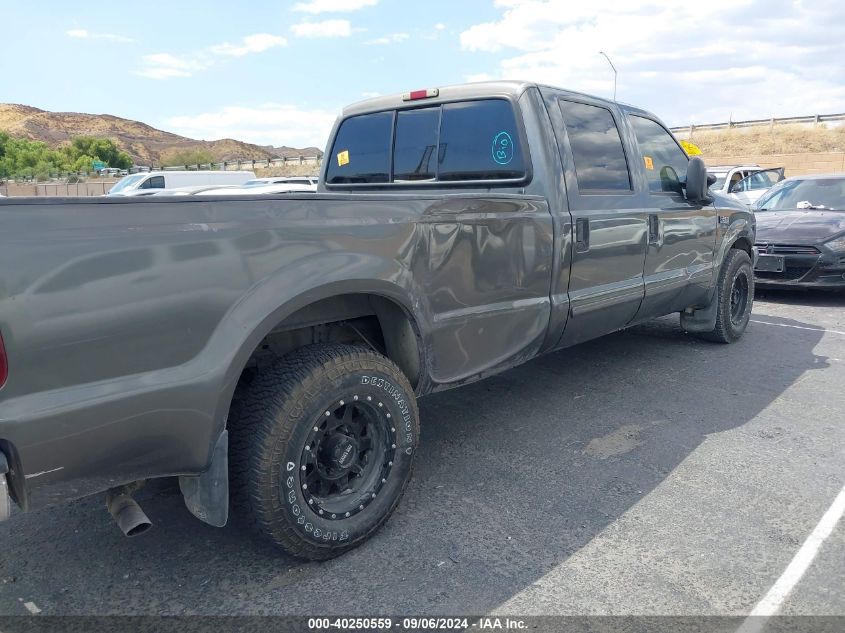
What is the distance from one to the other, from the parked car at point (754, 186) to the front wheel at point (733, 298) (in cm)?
808

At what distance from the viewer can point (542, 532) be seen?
2.91 m

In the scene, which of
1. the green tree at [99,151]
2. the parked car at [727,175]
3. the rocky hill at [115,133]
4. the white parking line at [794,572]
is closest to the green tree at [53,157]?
the green tree at [99,151]

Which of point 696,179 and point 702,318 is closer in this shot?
point 696,179

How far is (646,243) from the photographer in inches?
179

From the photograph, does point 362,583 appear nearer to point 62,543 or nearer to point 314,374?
point 314,374

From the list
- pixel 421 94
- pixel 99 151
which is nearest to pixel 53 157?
pixel 99 151

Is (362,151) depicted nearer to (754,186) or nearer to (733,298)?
(733,298)

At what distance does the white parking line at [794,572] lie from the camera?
2.36 meters

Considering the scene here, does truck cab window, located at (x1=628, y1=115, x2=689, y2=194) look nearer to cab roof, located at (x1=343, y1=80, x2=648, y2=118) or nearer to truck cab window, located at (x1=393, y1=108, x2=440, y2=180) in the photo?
cab roof, located at (x1=343, y1=80, x2=648, y2=118)

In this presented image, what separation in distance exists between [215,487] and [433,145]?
2578 mm

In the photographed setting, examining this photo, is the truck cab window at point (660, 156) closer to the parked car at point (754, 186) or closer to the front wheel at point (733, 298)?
the front wheel at point (733, 298)

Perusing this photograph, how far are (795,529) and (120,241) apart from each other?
9.40 feet

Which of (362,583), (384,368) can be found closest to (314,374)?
(384,368)

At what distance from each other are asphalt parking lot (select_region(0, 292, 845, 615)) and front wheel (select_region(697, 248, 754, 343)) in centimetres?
132
